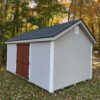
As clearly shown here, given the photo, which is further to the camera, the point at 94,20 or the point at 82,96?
the point at 94,20

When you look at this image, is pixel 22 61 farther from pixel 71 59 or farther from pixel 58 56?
pixel 58 56

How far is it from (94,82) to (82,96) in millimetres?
3118

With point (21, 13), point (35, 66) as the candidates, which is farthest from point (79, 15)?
point (35, 66)

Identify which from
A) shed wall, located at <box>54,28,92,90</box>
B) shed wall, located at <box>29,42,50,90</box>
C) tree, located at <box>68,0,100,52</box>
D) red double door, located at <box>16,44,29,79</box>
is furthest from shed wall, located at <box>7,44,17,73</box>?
tree, located at <box>68,0,100,52</box>

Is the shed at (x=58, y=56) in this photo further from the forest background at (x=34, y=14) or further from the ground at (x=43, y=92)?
the forest background at (x=34, y=14)

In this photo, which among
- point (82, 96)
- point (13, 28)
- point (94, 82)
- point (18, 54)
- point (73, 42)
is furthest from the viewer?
point (13, 28)

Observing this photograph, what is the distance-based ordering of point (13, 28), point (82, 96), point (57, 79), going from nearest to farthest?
point (82, 96), point (57, 79), point (13, 28)

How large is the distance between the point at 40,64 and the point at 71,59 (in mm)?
1796

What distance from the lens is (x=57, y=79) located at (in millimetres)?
10219

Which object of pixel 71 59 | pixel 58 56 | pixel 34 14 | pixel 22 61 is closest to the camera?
pixel 58 56

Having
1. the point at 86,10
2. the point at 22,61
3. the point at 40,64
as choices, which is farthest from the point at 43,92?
the point at 86,10

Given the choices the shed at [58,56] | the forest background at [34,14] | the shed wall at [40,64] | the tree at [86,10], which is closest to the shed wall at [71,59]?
the shed at [58,56]

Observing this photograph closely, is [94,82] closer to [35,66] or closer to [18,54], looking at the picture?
[35,66]

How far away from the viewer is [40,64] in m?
10.9
